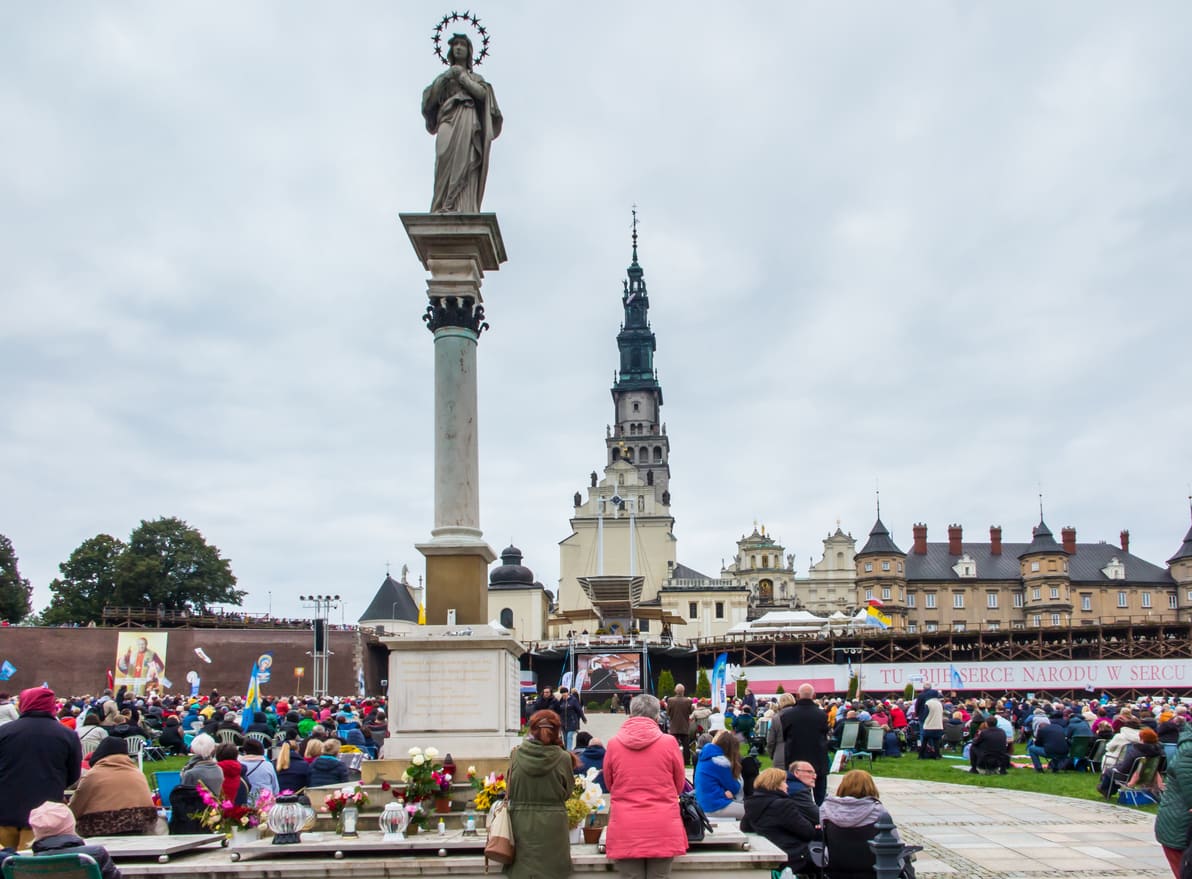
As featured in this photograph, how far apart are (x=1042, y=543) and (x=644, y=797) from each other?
8695cm

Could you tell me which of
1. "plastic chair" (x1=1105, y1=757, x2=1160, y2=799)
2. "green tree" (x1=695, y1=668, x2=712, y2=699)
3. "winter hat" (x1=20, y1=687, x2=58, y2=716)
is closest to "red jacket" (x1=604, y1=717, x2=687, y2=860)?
"winter hat" (x1=20, y1=687, x2=58, y2=716)

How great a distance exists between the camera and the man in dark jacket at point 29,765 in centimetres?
797

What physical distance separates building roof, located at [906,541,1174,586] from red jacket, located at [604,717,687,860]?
3344 inches

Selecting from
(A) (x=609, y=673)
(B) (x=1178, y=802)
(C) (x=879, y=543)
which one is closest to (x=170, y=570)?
(A) (x=609, y=673)

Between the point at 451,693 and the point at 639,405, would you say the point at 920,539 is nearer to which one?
the point at 639,405

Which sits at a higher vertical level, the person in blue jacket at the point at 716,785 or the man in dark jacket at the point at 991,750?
the person in blue jacket at the point at 716,785

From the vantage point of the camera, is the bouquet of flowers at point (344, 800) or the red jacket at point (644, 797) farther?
the bouquet of flowers at point (344, 800)

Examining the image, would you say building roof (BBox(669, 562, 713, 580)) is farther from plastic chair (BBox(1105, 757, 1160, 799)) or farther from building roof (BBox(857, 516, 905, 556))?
plastic chair (BBox(1105, 757, 1160, 799))

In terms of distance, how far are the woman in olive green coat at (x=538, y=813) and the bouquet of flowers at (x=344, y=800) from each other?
271cm

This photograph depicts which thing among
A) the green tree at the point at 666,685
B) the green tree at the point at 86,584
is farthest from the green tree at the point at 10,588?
the green tree at the point at 666,685

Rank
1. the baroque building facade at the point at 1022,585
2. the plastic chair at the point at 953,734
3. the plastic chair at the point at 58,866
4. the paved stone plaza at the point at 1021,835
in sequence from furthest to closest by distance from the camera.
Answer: the baroque building facade at the point at 1022,585 < the plastic chair at the point at 953,734 < the paved stone plaza at the point at 1021,835 < the plastic chair at the point at 58,866

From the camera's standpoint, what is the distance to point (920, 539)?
9075 centimetres

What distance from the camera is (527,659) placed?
67.3m

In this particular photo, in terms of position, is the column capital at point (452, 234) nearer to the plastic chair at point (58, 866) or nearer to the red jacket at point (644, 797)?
the red jacket at point (644, 797)
